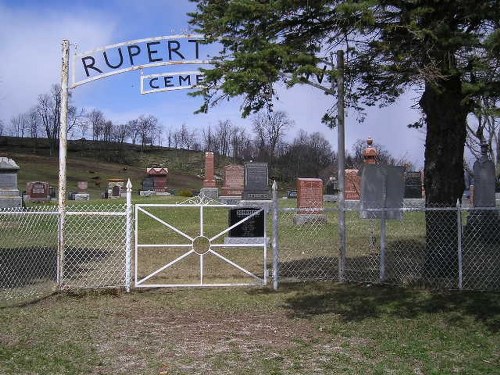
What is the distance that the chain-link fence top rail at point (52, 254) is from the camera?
28.4ft

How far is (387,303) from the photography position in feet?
25.0

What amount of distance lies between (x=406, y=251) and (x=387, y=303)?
549 cm

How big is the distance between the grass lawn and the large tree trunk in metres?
0.93

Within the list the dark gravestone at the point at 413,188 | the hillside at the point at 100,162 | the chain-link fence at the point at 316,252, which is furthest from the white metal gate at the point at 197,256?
the hillside at the point at 100,162

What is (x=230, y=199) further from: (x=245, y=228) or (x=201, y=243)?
(x=201, y=243)

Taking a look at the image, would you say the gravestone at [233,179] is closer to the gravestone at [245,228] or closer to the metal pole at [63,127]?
the gravestone at [245,228]

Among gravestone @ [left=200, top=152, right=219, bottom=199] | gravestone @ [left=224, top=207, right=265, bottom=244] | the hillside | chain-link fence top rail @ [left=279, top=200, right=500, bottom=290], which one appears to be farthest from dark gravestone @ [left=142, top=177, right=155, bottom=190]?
gravestone @ [left=224, top=207, right=265, bottom=244]

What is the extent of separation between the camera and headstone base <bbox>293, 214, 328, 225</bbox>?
19.2 m

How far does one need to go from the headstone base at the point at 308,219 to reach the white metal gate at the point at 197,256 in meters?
2.59

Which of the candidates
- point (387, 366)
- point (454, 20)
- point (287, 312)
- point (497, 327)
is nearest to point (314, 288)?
point (287, 312)

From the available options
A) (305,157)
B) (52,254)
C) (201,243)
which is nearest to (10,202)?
(52,254)

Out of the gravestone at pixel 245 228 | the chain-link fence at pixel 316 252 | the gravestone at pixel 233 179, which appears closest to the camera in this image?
the chain-link fence at pixel 316 252

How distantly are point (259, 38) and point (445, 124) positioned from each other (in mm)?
3103

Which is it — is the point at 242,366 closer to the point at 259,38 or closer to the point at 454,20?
the point at 259,38
